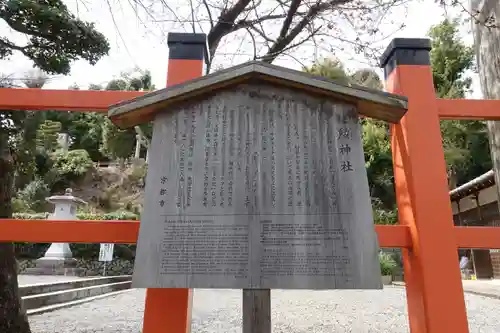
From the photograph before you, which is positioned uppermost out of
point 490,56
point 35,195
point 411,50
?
point 35,195

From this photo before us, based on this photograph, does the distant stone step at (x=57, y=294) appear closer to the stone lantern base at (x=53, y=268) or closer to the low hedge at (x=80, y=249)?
the stone lantern base at (x=53, y=268)

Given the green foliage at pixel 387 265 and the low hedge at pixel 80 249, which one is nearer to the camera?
the green foliage at pixel 387 265

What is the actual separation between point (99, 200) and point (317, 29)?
65.0 feet

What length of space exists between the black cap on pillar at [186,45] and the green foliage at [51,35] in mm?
2152

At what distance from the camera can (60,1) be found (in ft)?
12.5

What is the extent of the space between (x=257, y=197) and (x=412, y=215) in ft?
3.05

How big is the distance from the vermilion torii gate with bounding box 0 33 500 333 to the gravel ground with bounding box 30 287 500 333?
2701mm

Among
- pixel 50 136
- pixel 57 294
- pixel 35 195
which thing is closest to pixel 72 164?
pixel 50 136

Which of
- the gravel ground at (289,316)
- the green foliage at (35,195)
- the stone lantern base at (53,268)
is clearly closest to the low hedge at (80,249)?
the stone lantern base at (53,268)

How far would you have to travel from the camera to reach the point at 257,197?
176 centimetres

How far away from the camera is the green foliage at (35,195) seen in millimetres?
17859

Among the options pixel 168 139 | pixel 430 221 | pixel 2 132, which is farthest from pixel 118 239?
pixel 2 132

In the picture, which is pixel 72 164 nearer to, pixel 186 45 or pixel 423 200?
pixel 186 45

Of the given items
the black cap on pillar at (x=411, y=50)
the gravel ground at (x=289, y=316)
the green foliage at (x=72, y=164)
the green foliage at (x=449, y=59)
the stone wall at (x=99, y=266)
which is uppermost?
the green foliage at (x=449, y=59)
